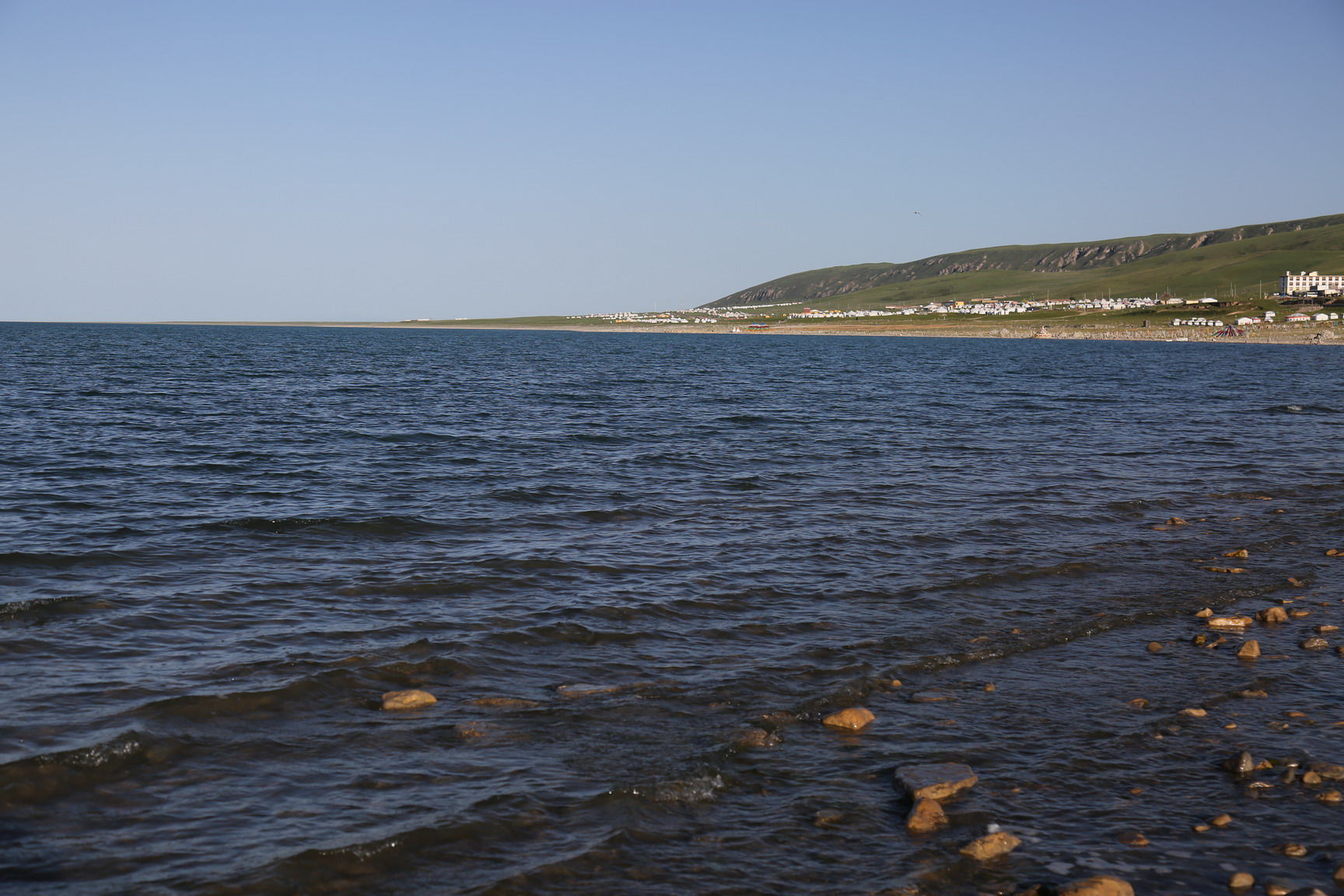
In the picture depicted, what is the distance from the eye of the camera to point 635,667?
11242 mm

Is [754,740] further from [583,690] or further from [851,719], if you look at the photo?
[583,690]

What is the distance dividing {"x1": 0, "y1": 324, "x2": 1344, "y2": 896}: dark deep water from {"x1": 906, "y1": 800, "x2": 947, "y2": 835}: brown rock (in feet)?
0.51

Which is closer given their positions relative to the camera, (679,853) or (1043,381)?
(679,853)

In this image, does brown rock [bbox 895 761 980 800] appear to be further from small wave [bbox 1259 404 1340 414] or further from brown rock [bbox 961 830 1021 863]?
small wave [bbox 1259 404 1340 414]

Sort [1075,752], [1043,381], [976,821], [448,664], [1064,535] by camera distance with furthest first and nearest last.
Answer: [1043,381], [1064,535], [448,664], [1075,752], [976,821]

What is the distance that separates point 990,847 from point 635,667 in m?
5.05

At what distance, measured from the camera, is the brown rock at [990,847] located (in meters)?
7.02

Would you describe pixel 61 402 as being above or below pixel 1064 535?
above

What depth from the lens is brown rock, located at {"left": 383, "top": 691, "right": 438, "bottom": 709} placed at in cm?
995

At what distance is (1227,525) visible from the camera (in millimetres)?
19438

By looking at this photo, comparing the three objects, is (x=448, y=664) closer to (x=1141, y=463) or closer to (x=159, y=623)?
(x=159, y=623)

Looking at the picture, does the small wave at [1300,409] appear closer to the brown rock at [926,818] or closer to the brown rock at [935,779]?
the brown rock at [935,779]

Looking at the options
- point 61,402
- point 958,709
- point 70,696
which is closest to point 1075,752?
point 958,709

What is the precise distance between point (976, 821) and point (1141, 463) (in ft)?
78.5
